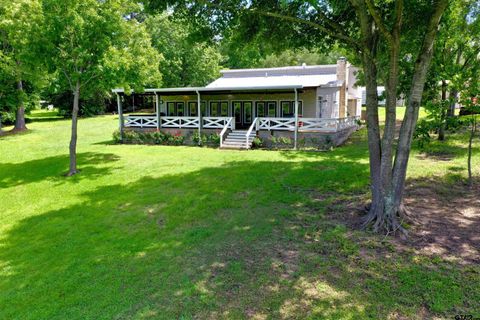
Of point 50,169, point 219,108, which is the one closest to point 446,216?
point 50,169

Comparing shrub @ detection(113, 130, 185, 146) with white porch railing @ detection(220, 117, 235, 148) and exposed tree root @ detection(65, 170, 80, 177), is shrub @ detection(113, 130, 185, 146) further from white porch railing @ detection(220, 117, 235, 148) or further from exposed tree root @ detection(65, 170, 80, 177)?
exposed tree root @ detection(65, 170, 80, 177)

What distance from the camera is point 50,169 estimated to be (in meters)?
14.8

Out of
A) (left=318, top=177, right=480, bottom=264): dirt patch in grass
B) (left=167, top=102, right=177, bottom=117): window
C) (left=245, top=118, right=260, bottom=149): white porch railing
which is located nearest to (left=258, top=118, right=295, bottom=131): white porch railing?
(left=245, top=118, right=260, bottom=149): white porch railing

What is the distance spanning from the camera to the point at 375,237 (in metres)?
6.57

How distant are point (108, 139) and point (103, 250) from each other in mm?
18394

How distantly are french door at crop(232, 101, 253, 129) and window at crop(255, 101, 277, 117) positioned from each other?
58cm

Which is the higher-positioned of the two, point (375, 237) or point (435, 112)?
point (435, 112)

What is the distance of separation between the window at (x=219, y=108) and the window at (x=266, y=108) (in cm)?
234

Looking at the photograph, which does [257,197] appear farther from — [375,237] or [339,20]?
[339,20]

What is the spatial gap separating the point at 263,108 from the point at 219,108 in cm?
331

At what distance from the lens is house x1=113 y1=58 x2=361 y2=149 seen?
62.1 ft

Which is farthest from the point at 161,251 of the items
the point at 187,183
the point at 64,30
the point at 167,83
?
the point at 167,83

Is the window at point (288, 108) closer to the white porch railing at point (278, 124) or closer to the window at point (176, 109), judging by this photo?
the white porch railing at point (278, 124)

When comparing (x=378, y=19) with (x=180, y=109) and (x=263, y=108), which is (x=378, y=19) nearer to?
(x=263, y=108)
